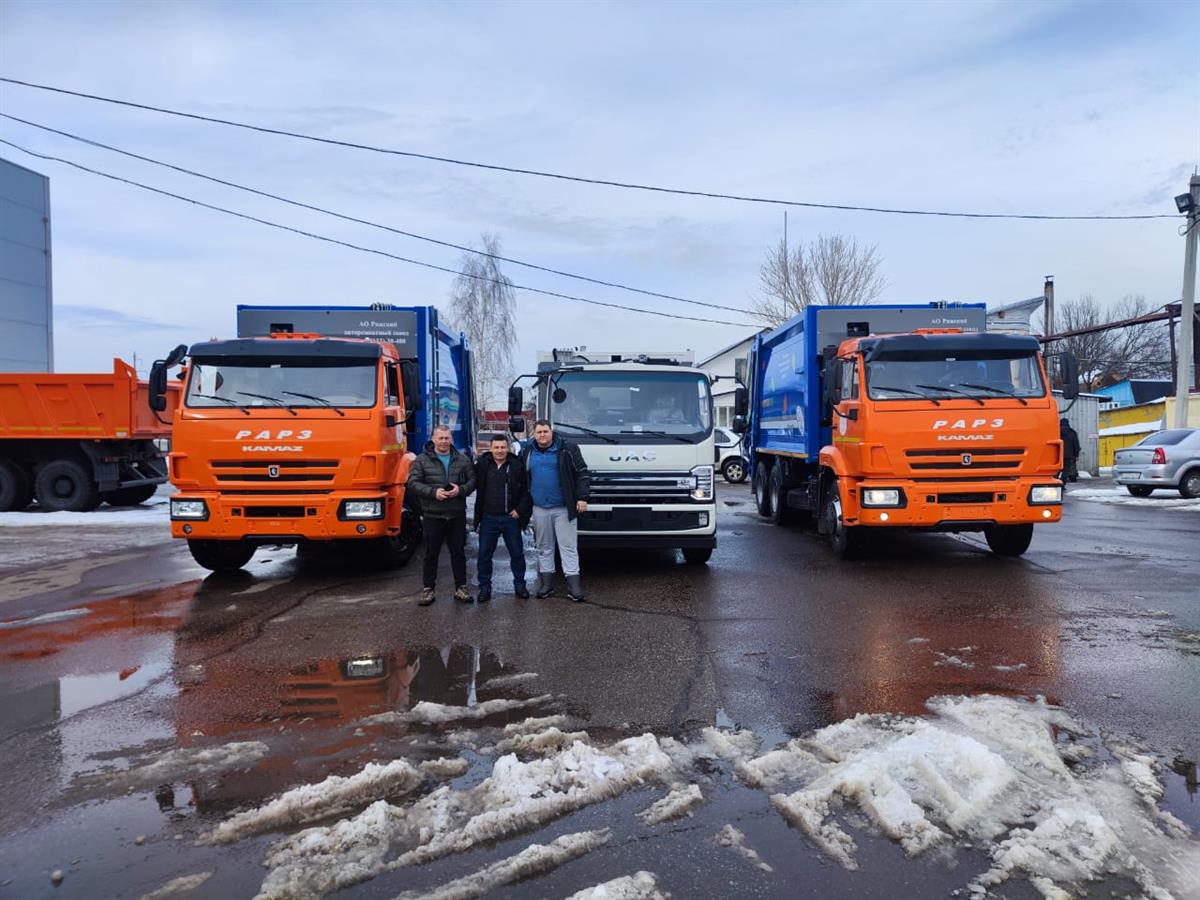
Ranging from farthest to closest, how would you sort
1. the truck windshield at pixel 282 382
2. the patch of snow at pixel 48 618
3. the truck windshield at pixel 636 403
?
the truck windshield at pixel 636 403 < the truck windshield at pixel 282 382 < the patch of snow at pixel 48 618

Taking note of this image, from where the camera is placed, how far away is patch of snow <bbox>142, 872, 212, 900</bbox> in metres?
3.05

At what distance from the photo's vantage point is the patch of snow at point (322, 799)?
355cm

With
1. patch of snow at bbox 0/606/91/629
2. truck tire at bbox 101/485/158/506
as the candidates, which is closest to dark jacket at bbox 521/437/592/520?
patch of snow at bbox 0/606/91/629

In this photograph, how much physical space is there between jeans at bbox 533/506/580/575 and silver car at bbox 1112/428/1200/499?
16522mm

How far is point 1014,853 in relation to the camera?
3258 millimetres

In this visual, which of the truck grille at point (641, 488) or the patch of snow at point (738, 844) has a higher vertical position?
the truck grille at point (641, 488)

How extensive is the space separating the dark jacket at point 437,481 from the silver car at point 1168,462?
57.3 ft

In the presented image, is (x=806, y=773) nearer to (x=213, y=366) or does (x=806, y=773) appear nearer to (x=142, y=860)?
(x=142, y=860)

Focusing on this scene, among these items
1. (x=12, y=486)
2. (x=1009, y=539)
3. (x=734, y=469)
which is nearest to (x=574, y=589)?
(x=1009, y=539)

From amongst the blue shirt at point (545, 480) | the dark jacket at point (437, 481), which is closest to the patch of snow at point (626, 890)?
the dark jacket at point (437, 481)

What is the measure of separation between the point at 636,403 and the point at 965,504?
150 inches

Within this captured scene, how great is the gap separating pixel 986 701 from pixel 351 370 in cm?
700

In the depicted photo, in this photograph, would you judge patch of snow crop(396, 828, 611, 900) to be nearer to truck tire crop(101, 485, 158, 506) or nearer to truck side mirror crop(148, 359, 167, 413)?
truck side mirror crop(148, 359, 167, 413)

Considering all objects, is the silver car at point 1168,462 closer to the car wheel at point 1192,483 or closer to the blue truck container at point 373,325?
the car wheel at point 1192,483
